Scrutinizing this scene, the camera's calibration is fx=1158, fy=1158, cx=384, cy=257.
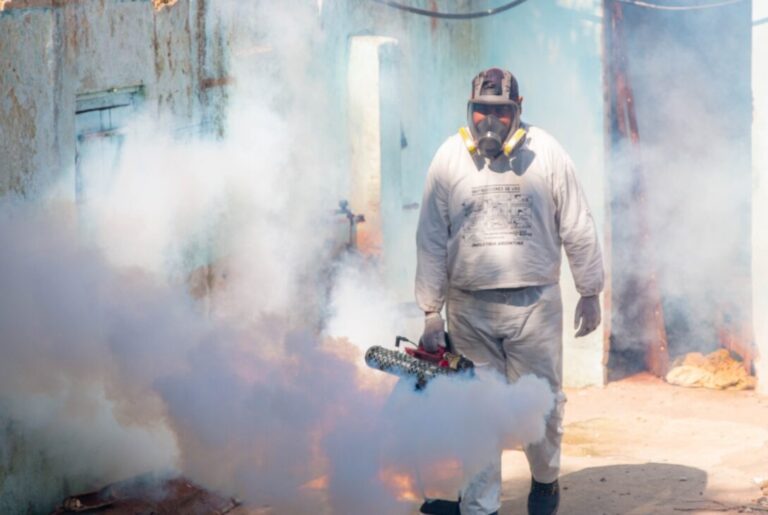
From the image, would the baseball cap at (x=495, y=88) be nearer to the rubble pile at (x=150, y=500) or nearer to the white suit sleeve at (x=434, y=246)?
the white suit sleeve at (x=434, y=246)

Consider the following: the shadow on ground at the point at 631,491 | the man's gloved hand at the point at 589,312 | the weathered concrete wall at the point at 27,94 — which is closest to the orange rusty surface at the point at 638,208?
the shadow on ground at the point at 631,491


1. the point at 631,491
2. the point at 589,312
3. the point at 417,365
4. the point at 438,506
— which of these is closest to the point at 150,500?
the point at 438,506

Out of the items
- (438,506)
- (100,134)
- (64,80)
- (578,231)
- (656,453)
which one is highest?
(64,80)

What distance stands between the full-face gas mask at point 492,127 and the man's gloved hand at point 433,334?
97 cm

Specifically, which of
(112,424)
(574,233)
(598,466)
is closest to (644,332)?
(598,466)

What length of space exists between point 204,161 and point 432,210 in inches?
74.5

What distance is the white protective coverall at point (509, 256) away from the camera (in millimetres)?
6469

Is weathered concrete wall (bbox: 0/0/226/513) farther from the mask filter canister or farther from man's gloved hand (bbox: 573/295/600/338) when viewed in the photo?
man's gloved hand (bbox: 573/295/600/338)

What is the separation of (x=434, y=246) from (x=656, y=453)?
296 centimetres

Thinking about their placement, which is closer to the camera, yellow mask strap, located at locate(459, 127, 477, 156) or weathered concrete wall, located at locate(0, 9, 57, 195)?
weathered concrete wall, located at locate(0, 9, 57, 195)

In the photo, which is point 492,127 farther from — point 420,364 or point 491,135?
point 420,364

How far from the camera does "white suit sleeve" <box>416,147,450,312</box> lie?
664 cm

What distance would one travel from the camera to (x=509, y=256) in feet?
21.1

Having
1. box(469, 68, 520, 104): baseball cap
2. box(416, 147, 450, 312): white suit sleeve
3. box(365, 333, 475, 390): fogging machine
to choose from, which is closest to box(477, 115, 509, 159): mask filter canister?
box(469, 68, 520, 104): baseball cap
